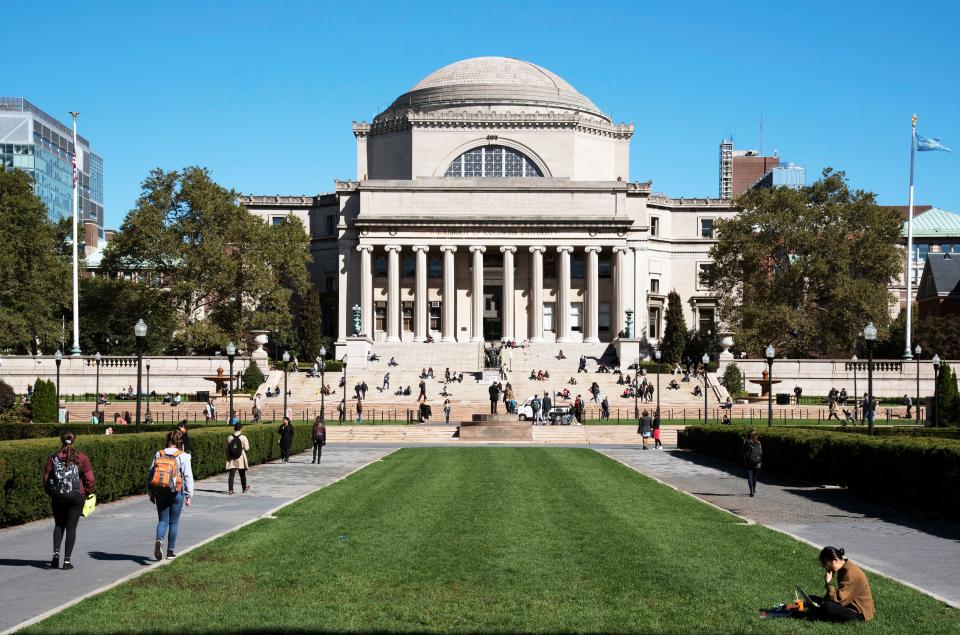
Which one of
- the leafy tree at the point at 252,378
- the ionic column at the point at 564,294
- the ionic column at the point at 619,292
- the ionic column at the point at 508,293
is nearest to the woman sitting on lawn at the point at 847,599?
the leafy tree at the point at 252,378

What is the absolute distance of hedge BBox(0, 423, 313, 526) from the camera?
22625mm

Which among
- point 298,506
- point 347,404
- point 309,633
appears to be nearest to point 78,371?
point 347,404

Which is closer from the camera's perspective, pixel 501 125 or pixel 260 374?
pixel 260 374

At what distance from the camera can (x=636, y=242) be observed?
4213 inches

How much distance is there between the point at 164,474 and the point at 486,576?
17.7 feet

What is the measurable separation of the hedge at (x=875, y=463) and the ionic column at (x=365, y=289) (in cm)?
6338

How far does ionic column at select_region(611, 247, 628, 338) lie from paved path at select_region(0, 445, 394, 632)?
6723 centimetres

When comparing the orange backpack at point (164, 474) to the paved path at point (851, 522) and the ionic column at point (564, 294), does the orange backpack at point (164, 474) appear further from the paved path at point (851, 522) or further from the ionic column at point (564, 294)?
the ionic column at point (564, 294)

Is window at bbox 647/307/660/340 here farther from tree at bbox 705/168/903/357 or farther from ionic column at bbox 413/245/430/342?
ionic column at bbox 413/245/430/342

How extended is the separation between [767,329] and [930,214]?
66.5m

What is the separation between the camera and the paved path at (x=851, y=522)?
1777 centimetres

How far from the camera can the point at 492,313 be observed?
106 meters

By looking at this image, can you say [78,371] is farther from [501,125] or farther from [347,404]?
[501,125]

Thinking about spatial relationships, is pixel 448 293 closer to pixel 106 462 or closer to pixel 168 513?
pixel 106 462
